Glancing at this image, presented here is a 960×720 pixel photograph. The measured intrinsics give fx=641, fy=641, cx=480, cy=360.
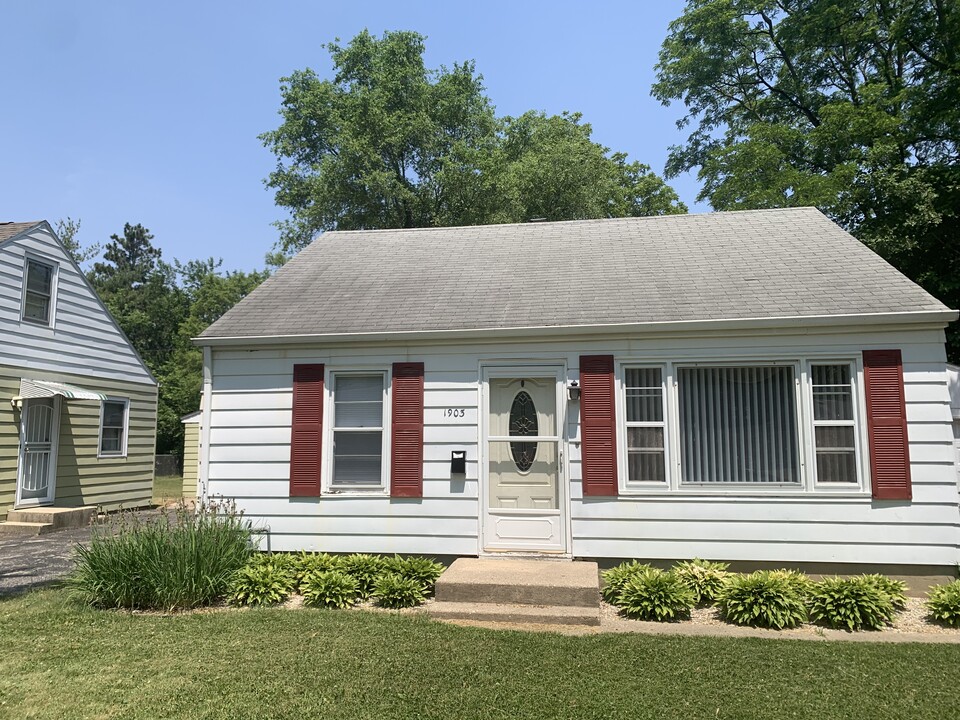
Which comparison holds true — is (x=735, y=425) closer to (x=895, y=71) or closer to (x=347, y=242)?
(x=347, y=242)

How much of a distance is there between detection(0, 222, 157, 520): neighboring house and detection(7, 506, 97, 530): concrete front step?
0.22m

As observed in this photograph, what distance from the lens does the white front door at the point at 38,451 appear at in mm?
Result: 12234

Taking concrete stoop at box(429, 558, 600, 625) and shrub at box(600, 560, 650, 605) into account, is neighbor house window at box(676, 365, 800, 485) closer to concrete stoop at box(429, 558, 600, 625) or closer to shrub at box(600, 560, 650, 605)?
shrub at box(600, 560, 650, 605)

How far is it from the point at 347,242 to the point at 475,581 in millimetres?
6492

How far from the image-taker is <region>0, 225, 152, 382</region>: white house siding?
11.9m

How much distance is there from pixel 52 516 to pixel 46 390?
236 cm

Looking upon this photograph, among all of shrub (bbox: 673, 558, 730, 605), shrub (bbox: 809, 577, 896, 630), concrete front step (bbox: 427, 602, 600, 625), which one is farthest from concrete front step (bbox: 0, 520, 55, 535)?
shrub (bbox: 809, 577, 896, 630)

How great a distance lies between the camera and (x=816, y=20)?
20.1 m

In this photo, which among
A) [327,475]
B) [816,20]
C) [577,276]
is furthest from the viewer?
[816,20]

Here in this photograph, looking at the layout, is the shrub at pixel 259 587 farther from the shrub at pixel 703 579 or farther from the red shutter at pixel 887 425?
the red shutter at pixel 887 425

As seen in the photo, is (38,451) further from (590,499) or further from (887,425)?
(887,425)

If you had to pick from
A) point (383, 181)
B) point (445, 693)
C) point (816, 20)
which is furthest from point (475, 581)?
point (816, 20)

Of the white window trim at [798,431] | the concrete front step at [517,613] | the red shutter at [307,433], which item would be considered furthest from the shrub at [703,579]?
the red shutter at [307,433]

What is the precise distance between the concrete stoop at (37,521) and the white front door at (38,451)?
37 centimetres
